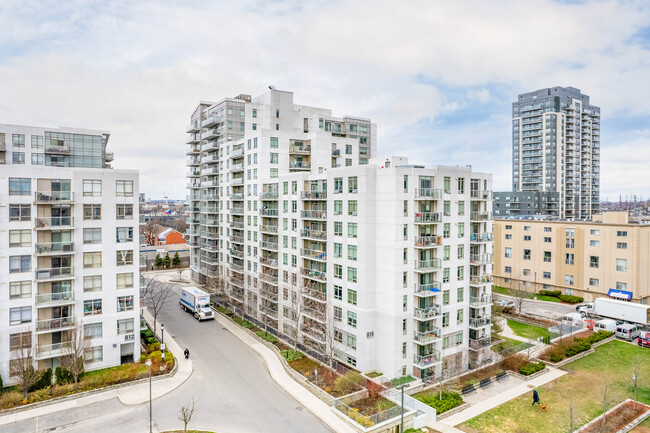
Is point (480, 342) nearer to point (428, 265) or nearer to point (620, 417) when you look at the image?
point (428, 265)

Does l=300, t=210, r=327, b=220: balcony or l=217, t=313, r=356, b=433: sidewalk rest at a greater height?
l=300, t=210, r=327, b=220: balcony

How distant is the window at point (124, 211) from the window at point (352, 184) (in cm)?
2281

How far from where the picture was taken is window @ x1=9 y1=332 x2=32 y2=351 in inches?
1417

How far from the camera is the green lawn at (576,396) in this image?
3158 cm

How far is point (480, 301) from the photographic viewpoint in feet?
144

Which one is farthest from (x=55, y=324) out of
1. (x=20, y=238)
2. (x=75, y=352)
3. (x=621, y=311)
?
(x=621, y=311)

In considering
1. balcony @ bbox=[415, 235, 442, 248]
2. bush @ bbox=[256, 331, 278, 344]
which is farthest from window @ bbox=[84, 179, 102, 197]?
balcony @ bbox=[415, 235, 442, 248]

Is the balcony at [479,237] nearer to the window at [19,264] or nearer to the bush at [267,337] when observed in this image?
the bush at [267,337]

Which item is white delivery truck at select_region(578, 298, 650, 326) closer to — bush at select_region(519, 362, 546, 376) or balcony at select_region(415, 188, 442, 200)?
bush at select_region(519, 362, 546, 376)

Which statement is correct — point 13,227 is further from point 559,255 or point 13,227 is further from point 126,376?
point 559,255

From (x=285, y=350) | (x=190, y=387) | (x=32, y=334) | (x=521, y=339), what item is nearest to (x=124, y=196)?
(x=32, y=334)

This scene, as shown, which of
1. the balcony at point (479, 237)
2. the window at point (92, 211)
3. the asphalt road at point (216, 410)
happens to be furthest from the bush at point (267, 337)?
the balcony at point (479, 237)

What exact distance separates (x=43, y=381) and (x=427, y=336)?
3513 cm

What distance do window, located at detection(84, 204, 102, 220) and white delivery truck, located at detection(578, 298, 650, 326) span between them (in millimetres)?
67305
